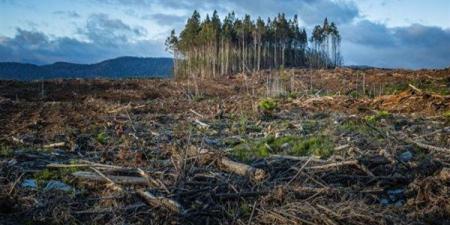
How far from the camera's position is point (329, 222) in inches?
206

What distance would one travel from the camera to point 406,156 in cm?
814

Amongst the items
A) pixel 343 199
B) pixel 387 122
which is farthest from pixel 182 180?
pixel 387 122

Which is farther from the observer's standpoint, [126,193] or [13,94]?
[13,94]

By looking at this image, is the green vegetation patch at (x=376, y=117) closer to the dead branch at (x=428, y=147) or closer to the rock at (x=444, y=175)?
the dead branch at (x=428, y=147)

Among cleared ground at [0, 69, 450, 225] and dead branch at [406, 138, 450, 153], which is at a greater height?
dead branch at [406, 138, 450, 153]

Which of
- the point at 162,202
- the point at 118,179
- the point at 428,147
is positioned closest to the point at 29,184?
the point at 118,179

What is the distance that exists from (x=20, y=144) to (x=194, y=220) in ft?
18.5

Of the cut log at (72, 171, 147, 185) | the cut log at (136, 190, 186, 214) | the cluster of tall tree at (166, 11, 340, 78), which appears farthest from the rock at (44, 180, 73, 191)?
the cluster of tall tree at (166, 11, 340, 78)

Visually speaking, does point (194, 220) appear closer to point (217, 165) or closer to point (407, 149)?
point (217, 165)

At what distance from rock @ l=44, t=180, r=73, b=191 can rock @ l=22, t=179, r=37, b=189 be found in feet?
0.57

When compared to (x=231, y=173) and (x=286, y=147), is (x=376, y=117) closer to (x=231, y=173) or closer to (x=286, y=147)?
(x=286, y=147)

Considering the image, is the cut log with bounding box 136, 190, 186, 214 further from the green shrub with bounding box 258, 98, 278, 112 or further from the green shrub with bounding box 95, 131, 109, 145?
the green shrub with bounding box 258, 98, 278, 112

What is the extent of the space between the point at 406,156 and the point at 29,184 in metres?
5.42

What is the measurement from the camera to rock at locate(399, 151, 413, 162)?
7959 mm
